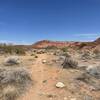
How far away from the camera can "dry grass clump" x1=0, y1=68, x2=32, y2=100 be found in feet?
24.2

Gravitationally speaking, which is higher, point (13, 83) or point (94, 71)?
point (94, 71)

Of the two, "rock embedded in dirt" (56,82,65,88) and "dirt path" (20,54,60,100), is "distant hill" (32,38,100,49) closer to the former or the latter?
"dirt path" (20,54,60,100)

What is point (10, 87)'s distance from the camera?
779 centimetres

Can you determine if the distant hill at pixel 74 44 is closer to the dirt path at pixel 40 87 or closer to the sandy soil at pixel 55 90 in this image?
the dirt path at pixel 40 87

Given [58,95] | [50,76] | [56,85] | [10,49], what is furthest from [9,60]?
[10,49]

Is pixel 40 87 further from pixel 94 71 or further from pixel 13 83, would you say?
pixel 94 71

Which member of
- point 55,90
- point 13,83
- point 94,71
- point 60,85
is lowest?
point 55,90

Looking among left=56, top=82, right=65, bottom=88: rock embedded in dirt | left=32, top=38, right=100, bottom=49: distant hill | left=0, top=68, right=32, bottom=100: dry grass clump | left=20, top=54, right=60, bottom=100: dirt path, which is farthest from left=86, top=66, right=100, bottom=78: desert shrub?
left=32, top=38, right=100, bottom=49: distant hill

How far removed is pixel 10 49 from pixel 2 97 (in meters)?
19.8

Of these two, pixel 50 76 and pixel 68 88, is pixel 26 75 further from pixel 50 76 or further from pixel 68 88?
pixel 68 88

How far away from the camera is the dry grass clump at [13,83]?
7.38 meters

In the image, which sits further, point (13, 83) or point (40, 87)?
point (40, 87)

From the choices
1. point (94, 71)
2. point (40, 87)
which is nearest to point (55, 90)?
point (40, 87)

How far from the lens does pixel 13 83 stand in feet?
27.5
